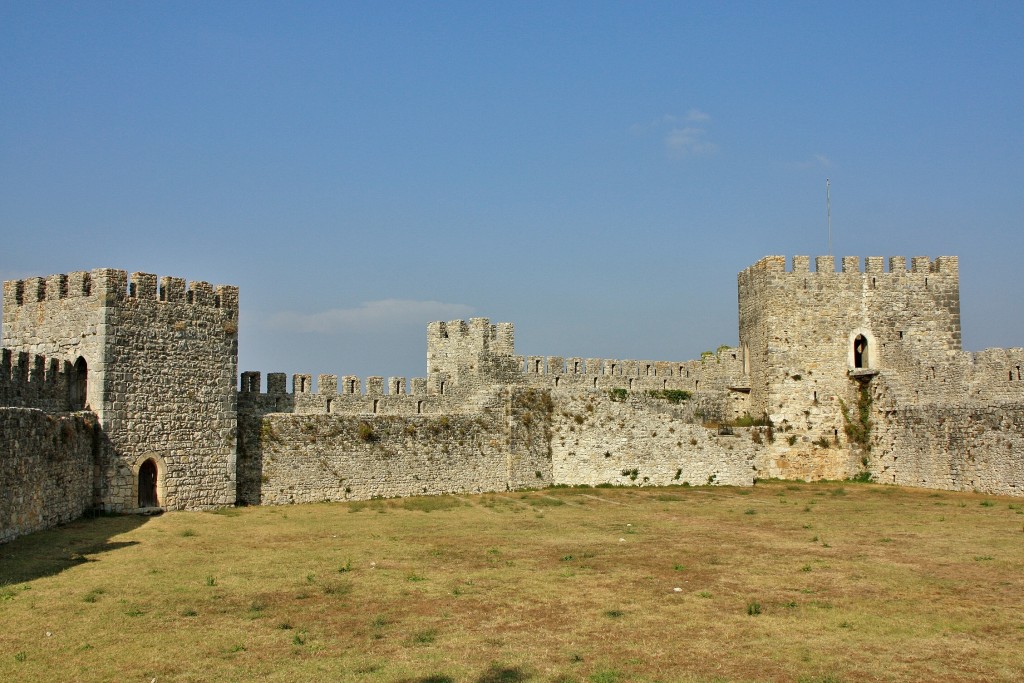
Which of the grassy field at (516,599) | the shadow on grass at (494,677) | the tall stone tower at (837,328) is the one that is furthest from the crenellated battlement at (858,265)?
the shadow on grass at (494,677)

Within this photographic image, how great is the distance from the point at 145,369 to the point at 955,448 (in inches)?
945

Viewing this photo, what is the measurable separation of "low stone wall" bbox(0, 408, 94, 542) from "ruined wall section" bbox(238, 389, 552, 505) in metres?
4.94

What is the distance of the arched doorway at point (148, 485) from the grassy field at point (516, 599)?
1909 millimetres

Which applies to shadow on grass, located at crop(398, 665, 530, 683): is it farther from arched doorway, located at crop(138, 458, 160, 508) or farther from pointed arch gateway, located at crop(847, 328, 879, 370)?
pointed arch gateway, located at crop(847, 328, 879, 370)

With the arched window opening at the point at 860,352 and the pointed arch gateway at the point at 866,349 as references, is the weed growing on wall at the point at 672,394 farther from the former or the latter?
the arched window opening at the point at 860,352

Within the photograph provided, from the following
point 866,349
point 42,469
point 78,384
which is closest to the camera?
point 42,469

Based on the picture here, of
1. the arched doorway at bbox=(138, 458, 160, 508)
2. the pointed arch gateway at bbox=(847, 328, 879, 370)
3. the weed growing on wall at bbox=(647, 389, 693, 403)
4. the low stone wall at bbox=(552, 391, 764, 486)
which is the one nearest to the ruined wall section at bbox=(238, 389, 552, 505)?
the low stone wall at bbox=(552, 391, 764, 486)

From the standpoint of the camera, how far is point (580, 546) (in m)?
18.3

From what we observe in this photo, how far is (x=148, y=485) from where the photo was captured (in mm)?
24703

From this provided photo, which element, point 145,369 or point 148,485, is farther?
point 148,485

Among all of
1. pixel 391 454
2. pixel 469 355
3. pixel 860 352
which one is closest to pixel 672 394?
pixel 860 352

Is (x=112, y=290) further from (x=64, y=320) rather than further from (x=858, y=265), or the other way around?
(x=858, y=265)

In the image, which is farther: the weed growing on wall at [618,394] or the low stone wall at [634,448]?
the weed growing on wall at [618,394]

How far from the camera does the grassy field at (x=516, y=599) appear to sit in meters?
10.0
